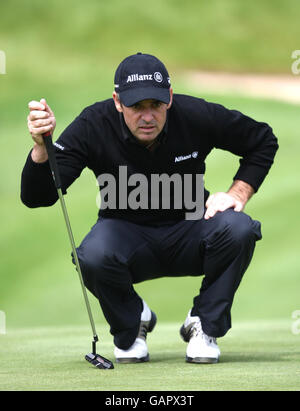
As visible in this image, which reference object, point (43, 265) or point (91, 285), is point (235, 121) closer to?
point (91, 285)

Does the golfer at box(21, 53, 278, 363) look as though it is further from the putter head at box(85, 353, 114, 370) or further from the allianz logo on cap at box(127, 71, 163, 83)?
the putter head at box(85, 353, 114, 370)

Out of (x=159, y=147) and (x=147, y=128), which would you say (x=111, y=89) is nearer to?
(x=159, y=147)

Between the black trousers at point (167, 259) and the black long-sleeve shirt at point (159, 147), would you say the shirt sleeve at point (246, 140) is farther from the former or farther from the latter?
the black trousers at point (167, 259)

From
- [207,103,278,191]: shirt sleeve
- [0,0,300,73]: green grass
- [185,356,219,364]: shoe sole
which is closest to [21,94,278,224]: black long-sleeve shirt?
[207,103,278,191]: shirt sleeve

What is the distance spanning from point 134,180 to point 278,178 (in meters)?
7.73

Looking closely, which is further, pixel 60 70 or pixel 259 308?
pixel 60 70

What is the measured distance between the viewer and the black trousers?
3570mm

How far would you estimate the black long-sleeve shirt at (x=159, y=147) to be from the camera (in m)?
3.63

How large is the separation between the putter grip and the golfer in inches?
1.3

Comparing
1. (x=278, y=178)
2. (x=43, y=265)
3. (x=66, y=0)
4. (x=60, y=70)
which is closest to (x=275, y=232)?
(x=278, y=178)

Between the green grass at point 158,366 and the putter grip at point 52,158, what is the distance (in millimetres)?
668

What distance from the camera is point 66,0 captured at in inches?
648

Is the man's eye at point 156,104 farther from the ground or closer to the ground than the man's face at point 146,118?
farther from the ground

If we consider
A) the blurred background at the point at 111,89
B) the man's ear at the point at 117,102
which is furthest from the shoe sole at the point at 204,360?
the blurred background at the point at 111,89
